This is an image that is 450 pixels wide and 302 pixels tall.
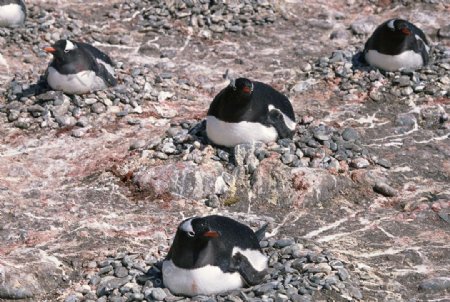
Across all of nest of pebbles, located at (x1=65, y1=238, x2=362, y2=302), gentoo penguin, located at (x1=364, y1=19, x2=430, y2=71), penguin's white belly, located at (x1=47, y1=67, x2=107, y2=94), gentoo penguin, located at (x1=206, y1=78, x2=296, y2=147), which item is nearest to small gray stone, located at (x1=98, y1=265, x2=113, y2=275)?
nest of pebbles, located at (x1=65, y1=238, x2=362, y2=302)

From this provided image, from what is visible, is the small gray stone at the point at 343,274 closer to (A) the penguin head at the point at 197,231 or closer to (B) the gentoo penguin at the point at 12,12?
(A) the penguin head at the point at 197,231

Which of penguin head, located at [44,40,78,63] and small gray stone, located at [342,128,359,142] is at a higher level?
penguin head, located at [44,40,78,63]

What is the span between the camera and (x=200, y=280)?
7.80 m

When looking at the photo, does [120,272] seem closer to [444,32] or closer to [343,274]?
[343,274]

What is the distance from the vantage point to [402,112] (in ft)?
41.0

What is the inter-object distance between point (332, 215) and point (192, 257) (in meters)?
2.70

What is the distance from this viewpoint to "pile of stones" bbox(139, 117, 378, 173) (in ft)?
34.9

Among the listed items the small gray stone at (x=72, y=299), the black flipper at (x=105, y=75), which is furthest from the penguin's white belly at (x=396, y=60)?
the small gray stone at (x=72, y=299)

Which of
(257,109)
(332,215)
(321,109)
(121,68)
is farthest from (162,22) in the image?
(332,215)

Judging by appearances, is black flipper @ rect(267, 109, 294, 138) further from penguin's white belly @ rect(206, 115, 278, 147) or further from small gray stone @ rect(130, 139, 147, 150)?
small gray stone @ rect(130, 139, 147, 150)

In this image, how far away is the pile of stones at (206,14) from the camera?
610 inches

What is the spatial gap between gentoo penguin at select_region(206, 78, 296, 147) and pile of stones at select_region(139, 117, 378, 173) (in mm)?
121

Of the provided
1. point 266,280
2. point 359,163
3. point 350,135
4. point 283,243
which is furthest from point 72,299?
point 350,135

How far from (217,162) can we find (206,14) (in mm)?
5618
